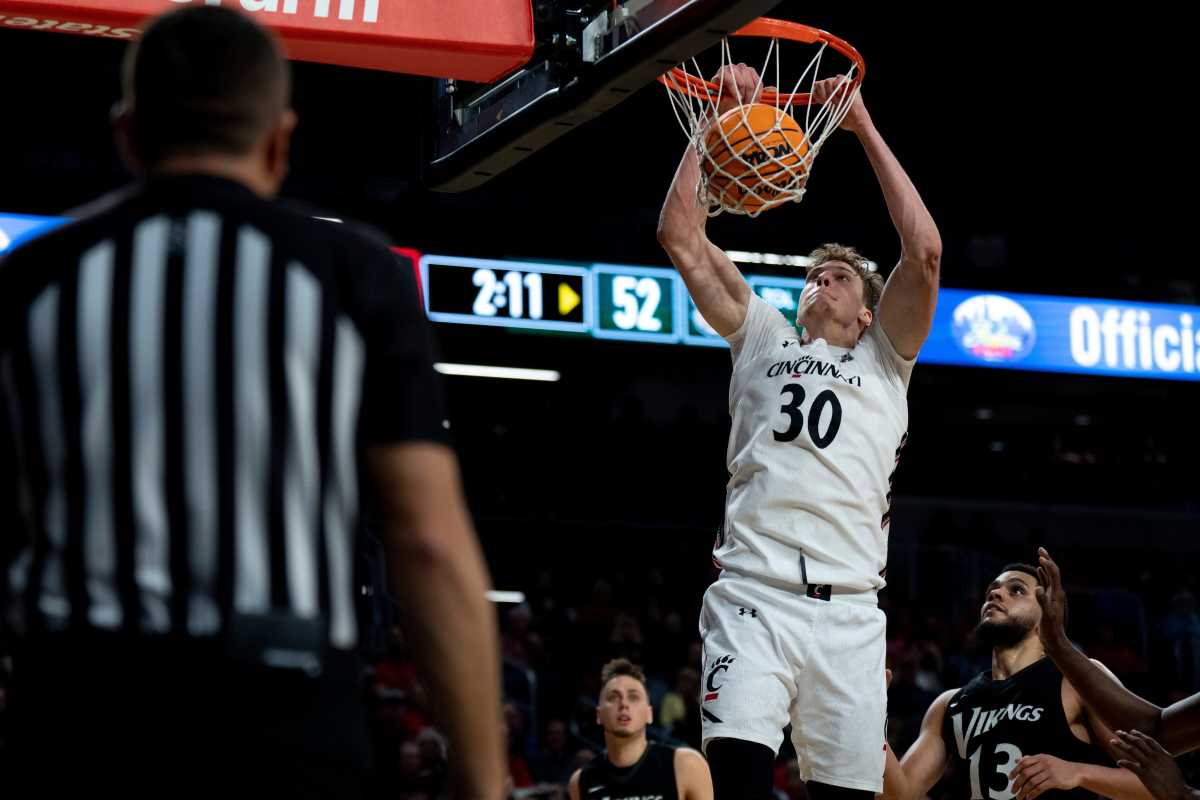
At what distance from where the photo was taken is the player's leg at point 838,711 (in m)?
4.60

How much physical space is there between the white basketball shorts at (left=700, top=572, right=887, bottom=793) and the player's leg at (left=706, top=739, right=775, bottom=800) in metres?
0.08

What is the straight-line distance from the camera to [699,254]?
5.02m

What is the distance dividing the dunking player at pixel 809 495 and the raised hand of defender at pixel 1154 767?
2.24 feet

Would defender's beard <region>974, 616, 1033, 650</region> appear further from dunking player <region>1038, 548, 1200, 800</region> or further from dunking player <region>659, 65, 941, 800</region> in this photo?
dunking player <region>659, 65, 941, 800</region>

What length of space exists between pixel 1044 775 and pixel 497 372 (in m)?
12.3

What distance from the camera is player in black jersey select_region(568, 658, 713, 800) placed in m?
7.57

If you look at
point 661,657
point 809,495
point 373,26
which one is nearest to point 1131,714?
point 809,495

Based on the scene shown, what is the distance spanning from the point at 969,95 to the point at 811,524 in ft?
36.7

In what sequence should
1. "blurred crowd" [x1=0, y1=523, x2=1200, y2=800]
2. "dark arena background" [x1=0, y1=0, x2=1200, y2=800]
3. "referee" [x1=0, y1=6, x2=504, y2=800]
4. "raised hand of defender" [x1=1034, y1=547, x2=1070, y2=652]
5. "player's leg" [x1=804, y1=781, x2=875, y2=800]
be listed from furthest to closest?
"dark arena background" [x1=0, y1=0, x2=1200, y2=800], "blurred crowd" [x1=0, y1=523, x2=1200, y2=800], "raised hand of defender" [x1=1034, y1=547, x2=1070, y2=652], "player's leg" [x1=804, y1=781, x2=875, y2=800], "referee" [x1=0, y1=6, x2=504, y2=800]

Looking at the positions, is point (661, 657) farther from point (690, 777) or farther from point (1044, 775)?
point (1044, 775)

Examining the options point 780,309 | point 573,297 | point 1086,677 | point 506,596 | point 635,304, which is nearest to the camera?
point 1086,677

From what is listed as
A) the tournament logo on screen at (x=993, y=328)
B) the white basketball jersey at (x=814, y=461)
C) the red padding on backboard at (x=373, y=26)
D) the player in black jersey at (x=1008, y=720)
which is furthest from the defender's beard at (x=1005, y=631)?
the tournament logo on screen at (x=993, y=328)

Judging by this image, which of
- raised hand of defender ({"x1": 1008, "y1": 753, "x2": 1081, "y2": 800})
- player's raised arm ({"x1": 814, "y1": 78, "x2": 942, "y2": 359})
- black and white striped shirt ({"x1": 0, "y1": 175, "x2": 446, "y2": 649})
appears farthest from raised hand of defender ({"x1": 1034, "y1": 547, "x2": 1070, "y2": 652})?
black and white striped shirt ({"x1": 0, "y1": 175, "x2": 446, "y2": 649})

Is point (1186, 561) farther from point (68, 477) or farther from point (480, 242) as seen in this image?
point (68, 477)
